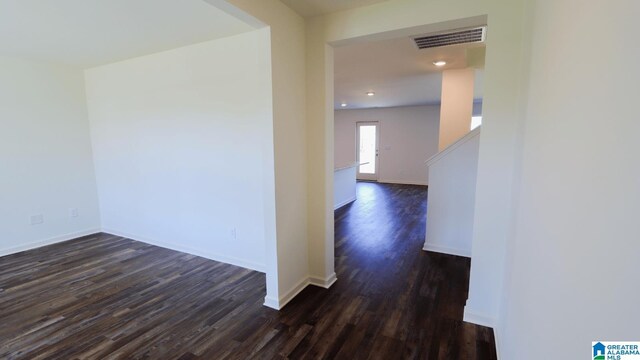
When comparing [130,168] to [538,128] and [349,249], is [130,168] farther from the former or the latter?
[538,128]

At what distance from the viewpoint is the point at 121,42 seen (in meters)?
3.07

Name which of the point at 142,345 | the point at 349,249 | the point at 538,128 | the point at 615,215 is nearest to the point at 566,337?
the point at 615,215

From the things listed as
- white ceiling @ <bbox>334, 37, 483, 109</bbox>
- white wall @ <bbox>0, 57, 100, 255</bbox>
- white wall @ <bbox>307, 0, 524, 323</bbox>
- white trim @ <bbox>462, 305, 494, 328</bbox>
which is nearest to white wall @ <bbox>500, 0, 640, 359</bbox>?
white wall @ <bbox>307, 0, 524, 323</bbox>

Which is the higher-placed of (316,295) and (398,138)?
(398,138)

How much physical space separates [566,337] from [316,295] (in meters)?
2.15

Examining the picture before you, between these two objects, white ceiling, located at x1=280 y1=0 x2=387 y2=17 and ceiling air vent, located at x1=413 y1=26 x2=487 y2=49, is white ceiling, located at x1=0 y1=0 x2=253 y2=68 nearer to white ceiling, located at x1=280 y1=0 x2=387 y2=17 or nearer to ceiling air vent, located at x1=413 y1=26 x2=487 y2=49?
white ceiling, located at x1=280 y1=0 x2=387 y2=17

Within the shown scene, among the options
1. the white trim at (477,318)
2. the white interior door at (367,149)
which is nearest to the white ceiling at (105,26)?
the white trim at (477,318)

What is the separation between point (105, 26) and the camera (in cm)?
264

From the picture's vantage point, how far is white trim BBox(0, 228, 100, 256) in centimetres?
368

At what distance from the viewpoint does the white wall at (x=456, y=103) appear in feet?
15.1

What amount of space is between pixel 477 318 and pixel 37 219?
17.7 feet

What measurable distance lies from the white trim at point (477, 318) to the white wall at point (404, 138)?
7.12 m

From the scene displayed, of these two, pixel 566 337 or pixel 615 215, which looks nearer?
pixel 615 215

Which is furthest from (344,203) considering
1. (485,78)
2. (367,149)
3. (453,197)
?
(485,78)
